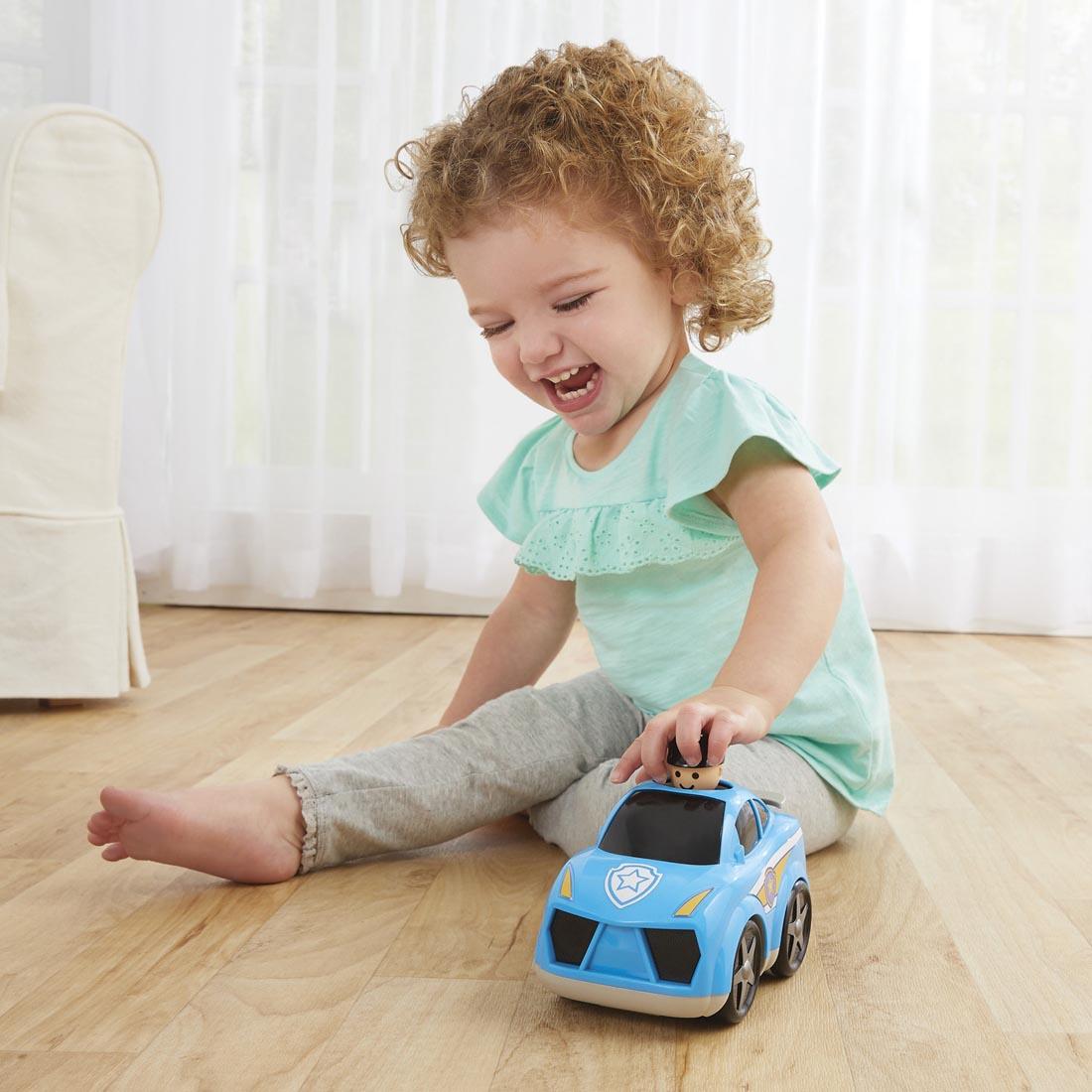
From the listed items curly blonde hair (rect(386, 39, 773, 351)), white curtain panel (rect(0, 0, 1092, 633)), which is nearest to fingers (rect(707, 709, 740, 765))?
curly blonde hair (rect(386, 39, 773, 351))

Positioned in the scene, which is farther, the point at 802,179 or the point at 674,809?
the point at 802,179

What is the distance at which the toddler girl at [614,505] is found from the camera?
0.98 meters

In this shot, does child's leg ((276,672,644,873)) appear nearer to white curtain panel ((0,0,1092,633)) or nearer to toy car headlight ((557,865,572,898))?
toy car headlight ((557,865,572,898))

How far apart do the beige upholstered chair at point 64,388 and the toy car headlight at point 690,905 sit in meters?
1.07

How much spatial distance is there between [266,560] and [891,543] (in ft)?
3.92

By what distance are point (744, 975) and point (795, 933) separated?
0.31 feet

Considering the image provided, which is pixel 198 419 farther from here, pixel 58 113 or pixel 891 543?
pixel 891 543

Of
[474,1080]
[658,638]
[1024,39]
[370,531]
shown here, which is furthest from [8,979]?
[1024,39]

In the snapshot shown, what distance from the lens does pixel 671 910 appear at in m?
0.71

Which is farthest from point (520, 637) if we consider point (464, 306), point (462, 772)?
point (464, 306)

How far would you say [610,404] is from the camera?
110 centimetres

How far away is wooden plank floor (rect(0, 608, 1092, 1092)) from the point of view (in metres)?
0.68

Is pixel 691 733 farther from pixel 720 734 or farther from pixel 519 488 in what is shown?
pixel 519 488

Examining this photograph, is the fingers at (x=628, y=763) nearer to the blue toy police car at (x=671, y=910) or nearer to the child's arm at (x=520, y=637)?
the blue toy police car at (x=671, y=910)
